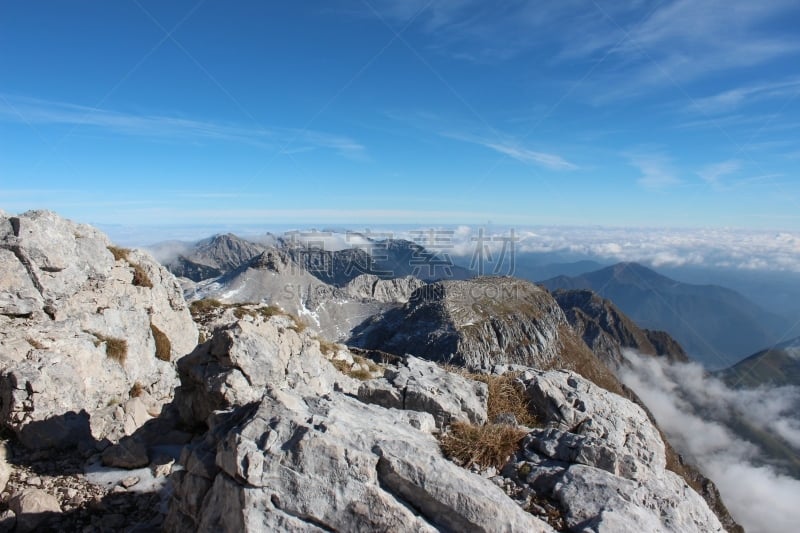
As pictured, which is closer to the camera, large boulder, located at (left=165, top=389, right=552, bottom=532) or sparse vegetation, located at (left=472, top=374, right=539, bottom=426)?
large boulder, located at (left=165, top=389, right=552, bottom=532)

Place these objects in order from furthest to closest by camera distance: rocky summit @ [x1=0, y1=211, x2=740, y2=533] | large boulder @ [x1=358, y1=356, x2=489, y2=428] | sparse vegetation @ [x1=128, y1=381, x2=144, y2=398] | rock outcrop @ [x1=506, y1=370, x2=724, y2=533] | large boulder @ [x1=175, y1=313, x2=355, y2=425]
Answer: sparse vegetation @ [x1=128, y1=381, x2=144, y2=398] < large boulder @ [x1=175, y1=313, x2=355, y2=425] < large boulder @ [x1=358, y1=356, x2=489, y2=428] < rock outcrop @ [x1=506, y1=370, x2=724, y2=533] < rocky summit @ [x1=0, y1=211, x2=740, y2=533]

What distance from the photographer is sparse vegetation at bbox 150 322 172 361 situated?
89.5 feet

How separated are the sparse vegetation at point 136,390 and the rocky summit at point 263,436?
62cm

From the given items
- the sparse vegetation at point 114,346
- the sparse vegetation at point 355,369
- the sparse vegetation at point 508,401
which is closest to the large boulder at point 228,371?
the sparse vegetation at point 508,401

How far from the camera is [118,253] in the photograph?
2909 cm

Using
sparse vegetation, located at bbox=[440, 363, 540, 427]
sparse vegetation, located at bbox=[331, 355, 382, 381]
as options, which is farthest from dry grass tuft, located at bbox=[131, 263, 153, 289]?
sparse vegetation, located at bbox=[440, 363, 540, 427]

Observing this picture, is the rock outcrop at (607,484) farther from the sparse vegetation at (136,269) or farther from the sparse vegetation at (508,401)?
the sparse vegetation at (136,269)

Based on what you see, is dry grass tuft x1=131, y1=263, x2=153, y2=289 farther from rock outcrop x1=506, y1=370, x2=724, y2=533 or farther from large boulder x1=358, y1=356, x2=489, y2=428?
rock outcrop x1=506, y1=370, x2=724, y2=533

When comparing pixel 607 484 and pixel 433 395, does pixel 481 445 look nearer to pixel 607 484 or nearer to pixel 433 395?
pixel 607 484

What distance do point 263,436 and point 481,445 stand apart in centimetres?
532

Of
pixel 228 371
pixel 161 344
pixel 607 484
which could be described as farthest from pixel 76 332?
pixel 607 484

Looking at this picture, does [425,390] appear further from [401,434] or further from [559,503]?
[559,503]

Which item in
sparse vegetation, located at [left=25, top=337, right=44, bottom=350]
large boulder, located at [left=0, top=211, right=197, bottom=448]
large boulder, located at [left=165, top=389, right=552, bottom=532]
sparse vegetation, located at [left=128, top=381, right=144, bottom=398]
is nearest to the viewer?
large boulder, located at [left=165, top=389, right=552, bottom=532]

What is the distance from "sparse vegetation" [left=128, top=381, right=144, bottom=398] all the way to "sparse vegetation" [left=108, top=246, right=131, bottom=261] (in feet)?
31.1
